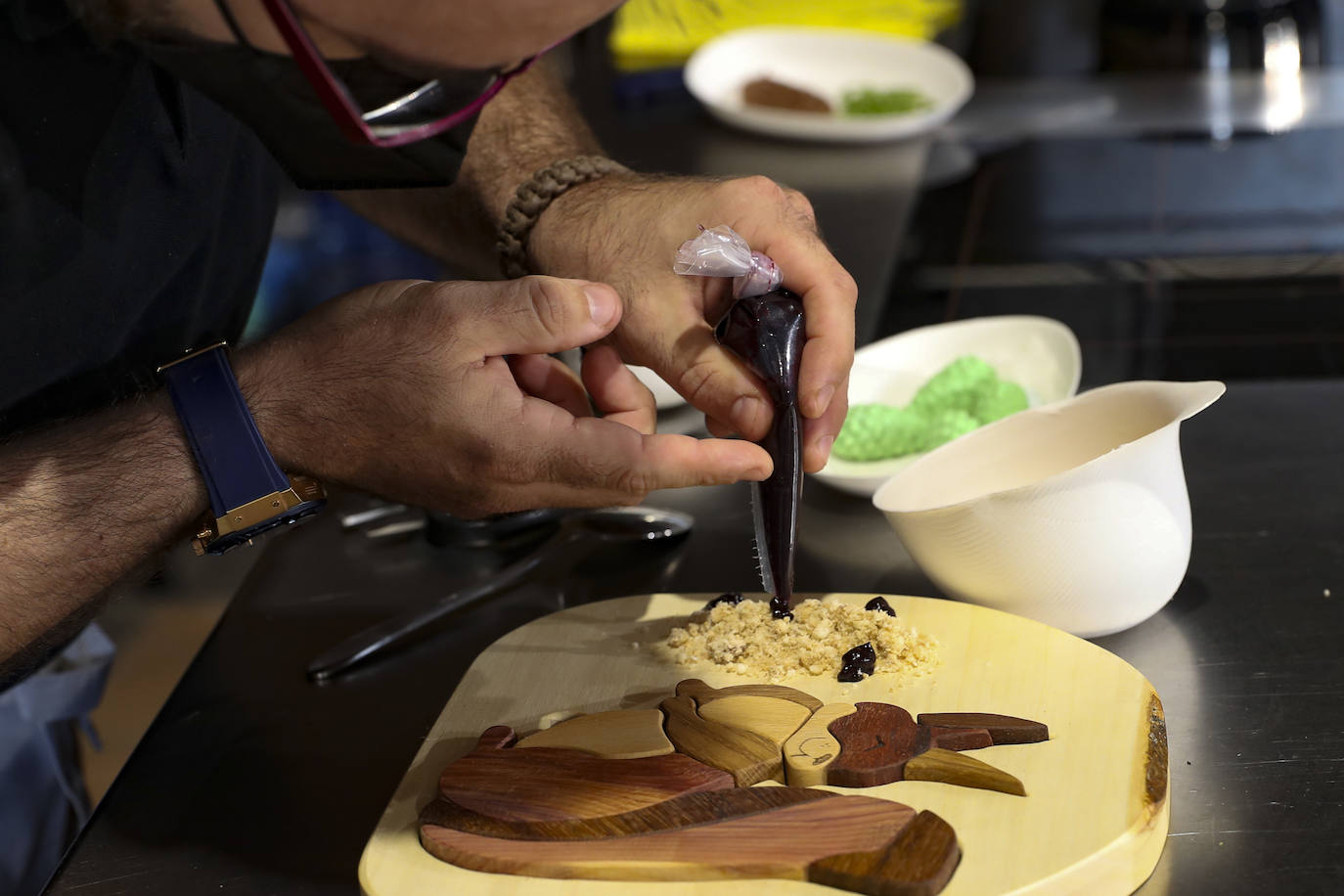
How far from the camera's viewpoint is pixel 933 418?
4.58 feet

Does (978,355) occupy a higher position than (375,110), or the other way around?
(375,110)

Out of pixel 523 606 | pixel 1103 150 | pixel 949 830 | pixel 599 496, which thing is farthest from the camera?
pixel 1103 150

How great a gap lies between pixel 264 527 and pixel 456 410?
6.7 inches

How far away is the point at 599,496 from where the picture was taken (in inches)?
38.6

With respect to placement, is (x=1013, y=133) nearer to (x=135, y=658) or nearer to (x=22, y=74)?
(x=22, y=74)

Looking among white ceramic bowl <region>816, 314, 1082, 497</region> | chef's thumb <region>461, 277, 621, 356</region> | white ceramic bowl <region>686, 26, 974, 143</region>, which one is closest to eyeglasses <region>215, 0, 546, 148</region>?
chef's thumb <region>461, 277, 621, 356</region>

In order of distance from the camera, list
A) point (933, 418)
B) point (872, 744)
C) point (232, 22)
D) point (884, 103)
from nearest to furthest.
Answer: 1. point (232, 22)
2. point (872, 744)
3. point (933, 418)
4. point (884, 103)

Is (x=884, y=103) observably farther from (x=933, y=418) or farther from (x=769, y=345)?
(x=769, y=345)

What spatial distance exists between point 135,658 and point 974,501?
7.04ft

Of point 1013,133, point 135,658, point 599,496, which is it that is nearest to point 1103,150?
point 1013,133

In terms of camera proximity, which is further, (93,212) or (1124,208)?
(1124,208)

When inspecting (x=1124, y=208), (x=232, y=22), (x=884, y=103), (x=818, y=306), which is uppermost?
(x=232, y=22)

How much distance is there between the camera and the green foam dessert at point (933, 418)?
134 cm

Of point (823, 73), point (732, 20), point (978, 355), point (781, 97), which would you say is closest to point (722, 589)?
point (978, 355)
